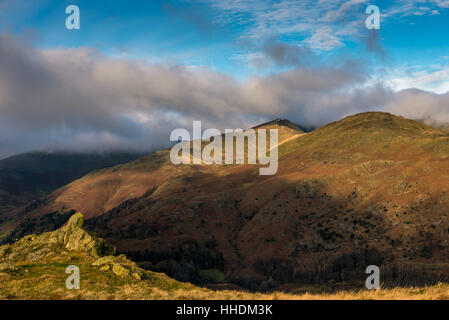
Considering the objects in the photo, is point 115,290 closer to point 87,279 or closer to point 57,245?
point 87,279

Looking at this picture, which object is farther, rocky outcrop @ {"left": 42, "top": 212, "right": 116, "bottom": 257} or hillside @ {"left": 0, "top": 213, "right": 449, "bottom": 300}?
rocky outcrop @ {"left": 42, "top": 212, "right": 116, "bottom": 257}

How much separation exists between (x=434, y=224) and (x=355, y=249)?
149 ft

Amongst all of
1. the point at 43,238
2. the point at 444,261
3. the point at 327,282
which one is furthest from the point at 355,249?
the point at 43,238

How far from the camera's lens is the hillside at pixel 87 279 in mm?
21594

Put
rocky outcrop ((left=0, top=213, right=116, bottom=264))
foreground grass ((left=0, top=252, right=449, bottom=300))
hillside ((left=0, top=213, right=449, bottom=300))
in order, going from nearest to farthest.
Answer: foreground grass ((left=0, top=252, right=449, bottom=300)) < hillside ((left=0, top=213, right=449, bottom=300)) < rocky outcrop ((left=0, top=213, right=116, bottom=264))

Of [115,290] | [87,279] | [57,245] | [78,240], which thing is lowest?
[115,290]

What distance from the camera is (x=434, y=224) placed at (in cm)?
18925

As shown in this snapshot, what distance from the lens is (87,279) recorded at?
26750mm

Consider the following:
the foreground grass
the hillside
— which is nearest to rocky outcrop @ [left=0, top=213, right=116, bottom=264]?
the hillside

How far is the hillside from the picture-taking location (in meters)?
21.6

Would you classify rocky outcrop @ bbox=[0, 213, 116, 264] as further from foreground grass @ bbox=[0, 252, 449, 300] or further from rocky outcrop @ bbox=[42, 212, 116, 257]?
foreground grass @ bbox=[0, 252, 449, 300]

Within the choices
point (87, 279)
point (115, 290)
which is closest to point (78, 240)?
point (87, 279)
